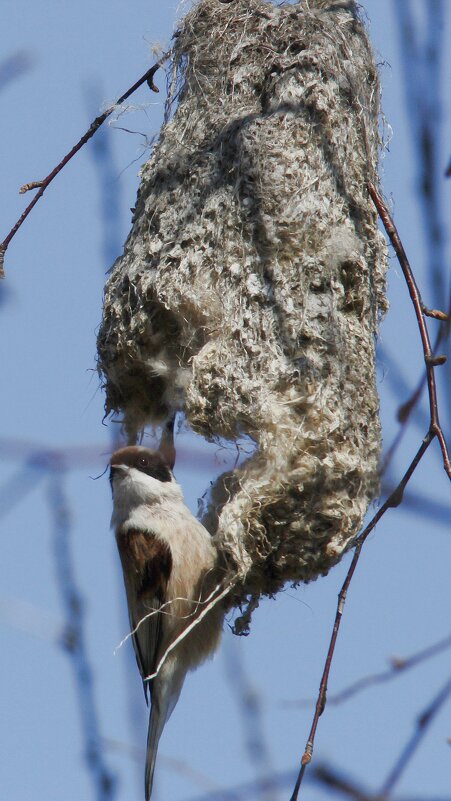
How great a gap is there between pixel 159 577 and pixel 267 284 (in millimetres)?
999

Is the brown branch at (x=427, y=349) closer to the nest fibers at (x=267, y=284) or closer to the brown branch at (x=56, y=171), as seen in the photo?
the nest fibers at (x=267, y=284)

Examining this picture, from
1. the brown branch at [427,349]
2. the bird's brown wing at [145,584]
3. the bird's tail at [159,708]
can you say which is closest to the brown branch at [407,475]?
the brown branch at [427,349]

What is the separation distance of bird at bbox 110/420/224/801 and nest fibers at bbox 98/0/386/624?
15 cm

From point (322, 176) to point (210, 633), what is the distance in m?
1.53

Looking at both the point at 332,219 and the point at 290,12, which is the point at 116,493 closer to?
the point at 332,219

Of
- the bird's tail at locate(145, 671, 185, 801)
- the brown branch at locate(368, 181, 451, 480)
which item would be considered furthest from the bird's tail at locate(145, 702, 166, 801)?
the brown branch at locate(368, 181, 451, 480)

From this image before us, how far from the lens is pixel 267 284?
10.5 feet

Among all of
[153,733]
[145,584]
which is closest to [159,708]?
[153,733]

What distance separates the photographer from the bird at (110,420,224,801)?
129 inches

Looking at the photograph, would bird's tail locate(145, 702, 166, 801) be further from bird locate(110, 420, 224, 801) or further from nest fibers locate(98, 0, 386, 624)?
nest fibers locate(98, 0, 386, 624)

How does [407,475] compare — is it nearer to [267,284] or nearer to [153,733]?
[267,284]

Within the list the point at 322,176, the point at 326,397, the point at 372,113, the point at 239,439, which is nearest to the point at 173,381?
the point at 239,439

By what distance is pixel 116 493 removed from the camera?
3.48 metres

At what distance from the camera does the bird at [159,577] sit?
328 centimetres
